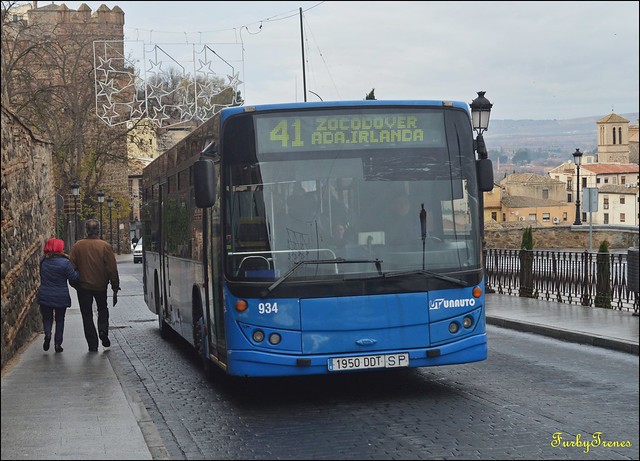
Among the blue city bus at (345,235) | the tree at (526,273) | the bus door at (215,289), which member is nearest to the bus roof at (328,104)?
the blue city bus at (345,235)

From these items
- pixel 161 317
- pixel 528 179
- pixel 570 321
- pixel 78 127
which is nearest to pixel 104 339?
pixel 161 317

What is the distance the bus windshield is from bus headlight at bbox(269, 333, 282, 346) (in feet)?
1.62

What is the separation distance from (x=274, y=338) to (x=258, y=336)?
0.51 feet

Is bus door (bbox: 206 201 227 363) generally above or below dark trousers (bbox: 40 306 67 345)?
above

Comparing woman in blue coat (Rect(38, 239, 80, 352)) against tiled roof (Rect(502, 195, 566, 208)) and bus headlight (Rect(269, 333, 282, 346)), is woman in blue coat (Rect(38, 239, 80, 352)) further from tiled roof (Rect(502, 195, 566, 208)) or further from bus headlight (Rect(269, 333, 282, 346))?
tiled roof (Rect(502, 195, 566, 208))

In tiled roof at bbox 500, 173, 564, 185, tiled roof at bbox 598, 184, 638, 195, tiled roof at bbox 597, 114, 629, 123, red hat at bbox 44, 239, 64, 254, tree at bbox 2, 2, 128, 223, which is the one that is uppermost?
tiled roof at bbox 597, 114, 629, 123

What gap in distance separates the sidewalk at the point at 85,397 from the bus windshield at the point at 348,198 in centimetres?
182

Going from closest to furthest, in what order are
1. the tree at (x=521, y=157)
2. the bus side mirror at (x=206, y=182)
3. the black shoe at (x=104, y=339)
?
the bus side mirror at (x=206, y=182) < the black shoe at (x=104, y=339) < the tree at (x=521, y=157)

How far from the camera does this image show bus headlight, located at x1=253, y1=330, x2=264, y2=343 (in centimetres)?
1025

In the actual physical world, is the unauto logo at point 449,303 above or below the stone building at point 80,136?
below

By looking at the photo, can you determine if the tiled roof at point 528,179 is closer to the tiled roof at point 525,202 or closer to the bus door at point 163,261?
Answer: the tiled roof at point 525,202

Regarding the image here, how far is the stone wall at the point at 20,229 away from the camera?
13.3 m

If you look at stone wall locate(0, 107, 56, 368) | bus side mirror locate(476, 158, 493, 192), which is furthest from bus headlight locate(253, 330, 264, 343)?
stone wall locate(0, 107, 56, 368)

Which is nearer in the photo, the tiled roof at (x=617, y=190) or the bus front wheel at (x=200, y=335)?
the bus front wheel at (x=200, y=335)
